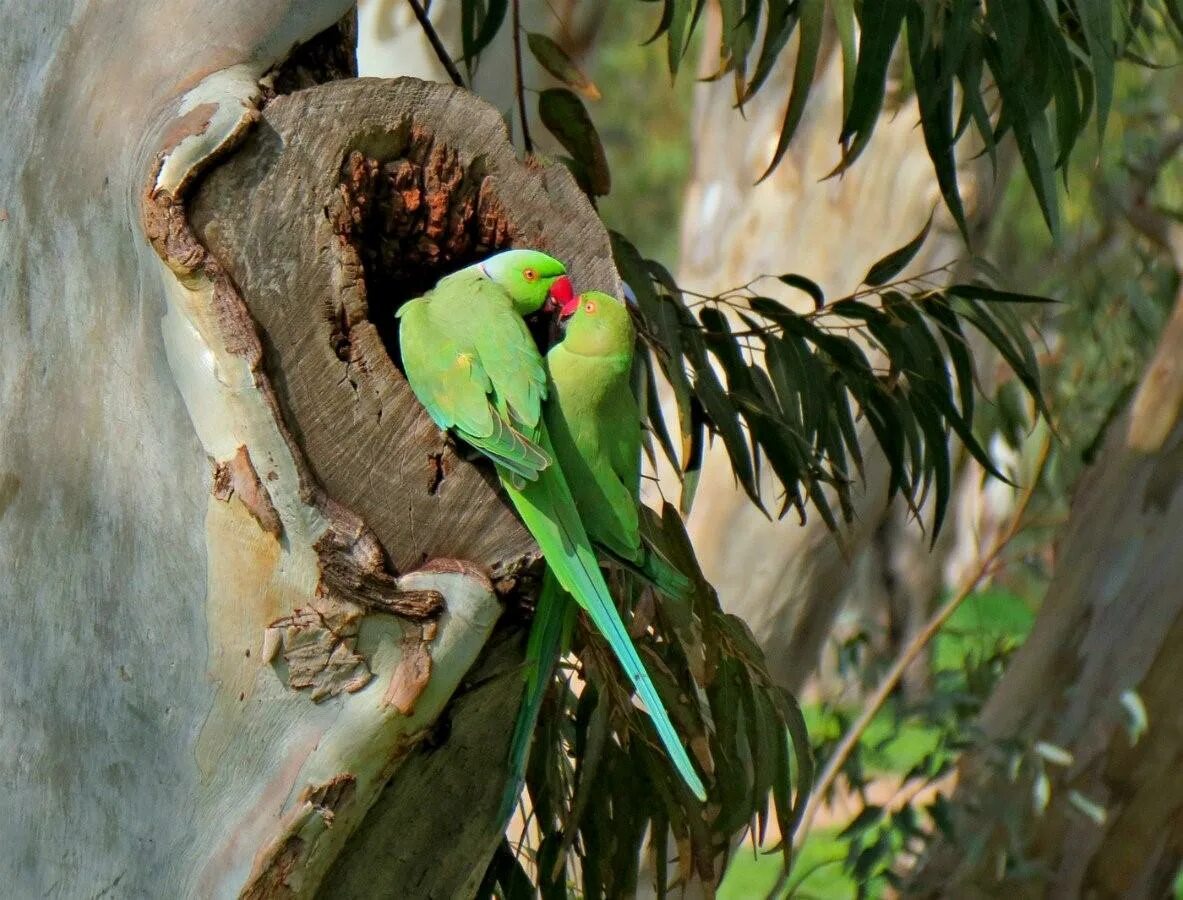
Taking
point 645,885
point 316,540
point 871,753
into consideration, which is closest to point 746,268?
point 871,753

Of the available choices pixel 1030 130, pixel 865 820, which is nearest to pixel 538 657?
pixel 1030 130

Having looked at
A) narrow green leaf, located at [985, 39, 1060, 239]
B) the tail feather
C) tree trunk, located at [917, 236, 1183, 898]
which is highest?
narrow green leaf, located at [985, 39, 1060, 239]

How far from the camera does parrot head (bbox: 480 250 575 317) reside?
4.86 ft

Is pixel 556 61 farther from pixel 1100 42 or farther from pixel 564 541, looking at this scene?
pixel 564 541

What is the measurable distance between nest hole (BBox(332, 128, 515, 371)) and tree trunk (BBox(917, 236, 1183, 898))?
2.23 meters

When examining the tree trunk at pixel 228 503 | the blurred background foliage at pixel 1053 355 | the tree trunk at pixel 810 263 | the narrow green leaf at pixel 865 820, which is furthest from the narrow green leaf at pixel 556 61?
the narrow green leaf at pixel 865 820

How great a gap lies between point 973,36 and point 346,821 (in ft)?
4.83

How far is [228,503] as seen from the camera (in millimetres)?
1278

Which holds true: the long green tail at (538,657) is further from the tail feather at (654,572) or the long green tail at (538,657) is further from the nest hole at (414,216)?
the nest hole at (414,216)

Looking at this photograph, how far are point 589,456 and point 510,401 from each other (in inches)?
5.0

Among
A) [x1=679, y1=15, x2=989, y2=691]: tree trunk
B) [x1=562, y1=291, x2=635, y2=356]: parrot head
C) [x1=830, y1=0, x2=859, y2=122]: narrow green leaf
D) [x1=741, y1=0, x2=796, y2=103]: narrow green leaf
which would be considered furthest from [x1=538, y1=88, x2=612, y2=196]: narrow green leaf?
[x1=679, y1=15, x2=989, y2=691]: tree trunk

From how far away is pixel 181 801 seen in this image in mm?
1294

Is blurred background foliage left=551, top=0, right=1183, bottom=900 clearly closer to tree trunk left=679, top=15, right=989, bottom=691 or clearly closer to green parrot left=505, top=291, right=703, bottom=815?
tree trunk left=679, top=15, right=989, bottom=691

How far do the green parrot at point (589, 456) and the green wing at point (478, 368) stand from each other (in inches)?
2.0
